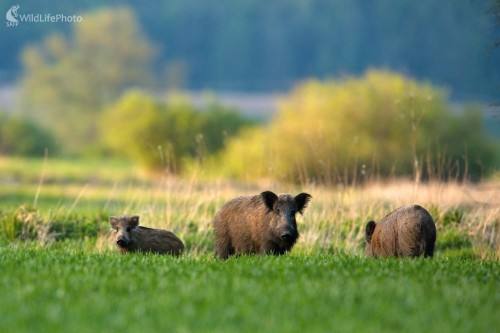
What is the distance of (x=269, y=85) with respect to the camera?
134250 millimetres

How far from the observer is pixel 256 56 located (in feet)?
450

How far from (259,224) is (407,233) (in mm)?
2136

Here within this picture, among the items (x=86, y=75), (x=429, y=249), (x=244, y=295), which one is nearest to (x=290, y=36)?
(x=86, y=75)

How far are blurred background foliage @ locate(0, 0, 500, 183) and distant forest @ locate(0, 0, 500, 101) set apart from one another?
7.4 inches

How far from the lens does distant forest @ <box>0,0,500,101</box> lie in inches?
4847

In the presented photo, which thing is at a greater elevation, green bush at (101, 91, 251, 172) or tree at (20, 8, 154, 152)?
tree at (20, 8, 154, 152)

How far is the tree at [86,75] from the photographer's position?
87.8 m

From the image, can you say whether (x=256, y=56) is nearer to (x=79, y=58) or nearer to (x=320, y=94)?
(x=79, y=58)

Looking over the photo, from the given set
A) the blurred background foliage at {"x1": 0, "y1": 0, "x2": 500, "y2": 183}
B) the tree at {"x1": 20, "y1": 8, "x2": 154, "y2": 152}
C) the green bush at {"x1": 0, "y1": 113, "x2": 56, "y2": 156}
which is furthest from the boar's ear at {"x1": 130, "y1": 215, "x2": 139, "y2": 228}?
the tree at {"x1": 20, "y1": 8, "x2": 154, "y2": 152}

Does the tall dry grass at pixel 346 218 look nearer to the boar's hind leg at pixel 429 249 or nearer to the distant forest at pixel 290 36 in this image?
the boar's hind leg at pixel 429 249

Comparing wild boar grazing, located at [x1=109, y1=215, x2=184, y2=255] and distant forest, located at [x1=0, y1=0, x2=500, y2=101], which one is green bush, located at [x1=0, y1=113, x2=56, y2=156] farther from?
distant forest, located at [x1=0, y1=0, x2=500, y2=101]

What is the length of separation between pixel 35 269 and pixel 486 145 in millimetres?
36282

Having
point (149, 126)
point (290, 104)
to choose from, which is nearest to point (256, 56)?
point (149, 126)

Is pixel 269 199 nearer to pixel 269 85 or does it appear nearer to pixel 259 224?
pixel 259 224
